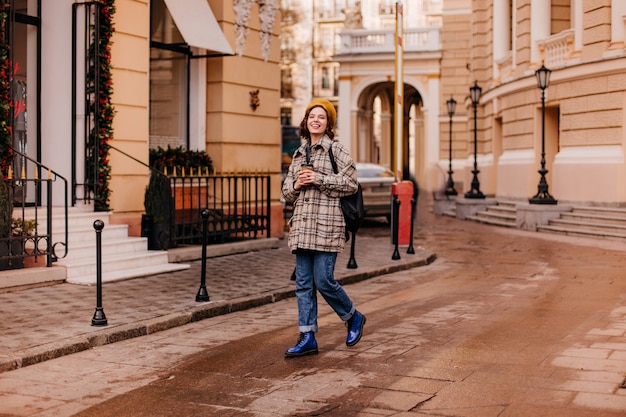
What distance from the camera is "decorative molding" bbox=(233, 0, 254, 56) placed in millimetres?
16906

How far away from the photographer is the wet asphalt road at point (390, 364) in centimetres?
592

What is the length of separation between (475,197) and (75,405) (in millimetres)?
25558

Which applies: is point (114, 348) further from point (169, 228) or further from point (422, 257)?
point (422, 257)

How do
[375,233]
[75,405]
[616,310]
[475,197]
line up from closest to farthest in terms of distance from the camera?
[75,405]
[616,310]
[375,233]
[475,197]

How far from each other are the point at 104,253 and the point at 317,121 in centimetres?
→ 598

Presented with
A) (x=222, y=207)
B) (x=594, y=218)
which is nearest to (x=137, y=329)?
(x=222, y=207)

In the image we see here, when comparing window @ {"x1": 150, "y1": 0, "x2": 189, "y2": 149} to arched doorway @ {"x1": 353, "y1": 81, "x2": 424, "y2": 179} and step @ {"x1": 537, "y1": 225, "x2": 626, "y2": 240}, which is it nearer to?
step @ {"x1": 537, "y1": 225, "x2": 626, "y2": 240}

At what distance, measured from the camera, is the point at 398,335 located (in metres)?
8.36

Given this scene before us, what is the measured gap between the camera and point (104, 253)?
12.5 m

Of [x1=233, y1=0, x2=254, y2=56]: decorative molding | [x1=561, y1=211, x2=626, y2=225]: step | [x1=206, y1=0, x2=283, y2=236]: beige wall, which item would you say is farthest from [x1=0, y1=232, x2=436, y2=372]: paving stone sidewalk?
[x1=561, y1=211, x2=626, y2=225]: step

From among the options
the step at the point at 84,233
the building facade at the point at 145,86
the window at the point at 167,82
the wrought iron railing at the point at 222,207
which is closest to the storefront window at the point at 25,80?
the building facade at the point at 145,86

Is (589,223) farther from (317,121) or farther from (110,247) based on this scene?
(317,121)

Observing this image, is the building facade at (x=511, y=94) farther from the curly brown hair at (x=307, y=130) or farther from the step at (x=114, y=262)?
the curly brown hair at (x=307, y=130)

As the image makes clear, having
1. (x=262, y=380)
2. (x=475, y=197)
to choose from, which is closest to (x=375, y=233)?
(x=475, y=197)
